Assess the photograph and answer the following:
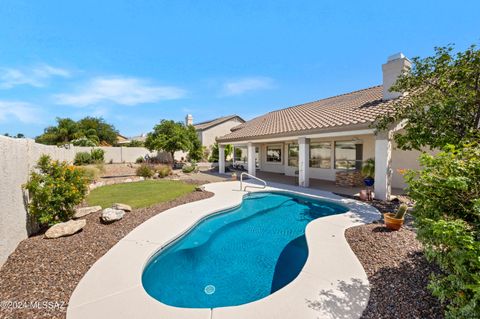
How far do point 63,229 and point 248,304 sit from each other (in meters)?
5.73

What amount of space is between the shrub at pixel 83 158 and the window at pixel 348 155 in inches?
1082

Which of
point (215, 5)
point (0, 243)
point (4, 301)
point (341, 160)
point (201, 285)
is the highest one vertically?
point (215, 5)

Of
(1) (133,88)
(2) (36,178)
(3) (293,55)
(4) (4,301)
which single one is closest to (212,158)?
(1) (133,88)

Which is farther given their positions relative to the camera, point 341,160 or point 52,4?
point 341,160

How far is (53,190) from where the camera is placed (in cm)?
595

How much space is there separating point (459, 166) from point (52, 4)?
13.5 meters

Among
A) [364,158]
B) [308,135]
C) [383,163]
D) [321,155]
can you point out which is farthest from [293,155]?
[383,163]

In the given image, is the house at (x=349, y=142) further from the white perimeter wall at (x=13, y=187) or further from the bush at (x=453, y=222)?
the white perimeter wall at (x=13, y=187)

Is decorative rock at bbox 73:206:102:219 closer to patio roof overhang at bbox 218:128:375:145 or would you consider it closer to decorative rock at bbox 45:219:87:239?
decorative rock at bbox 45:219:87:239

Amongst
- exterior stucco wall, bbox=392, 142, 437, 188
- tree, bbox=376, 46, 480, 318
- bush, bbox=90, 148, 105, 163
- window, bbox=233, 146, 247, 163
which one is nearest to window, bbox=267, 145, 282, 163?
window, bbox=233, 146, 247, 163

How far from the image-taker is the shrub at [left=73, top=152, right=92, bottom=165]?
77.6ft

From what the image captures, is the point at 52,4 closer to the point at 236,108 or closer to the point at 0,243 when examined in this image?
the point at 0,243

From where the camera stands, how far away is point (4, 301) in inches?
135

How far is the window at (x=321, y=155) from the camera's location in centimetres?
1549
